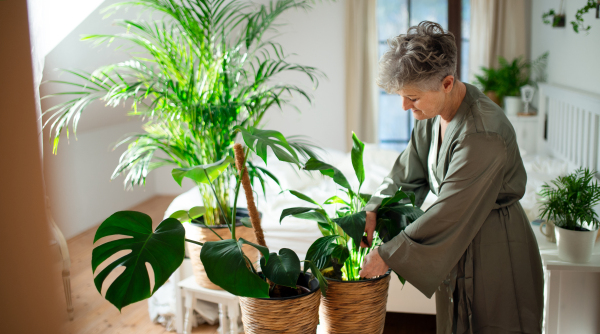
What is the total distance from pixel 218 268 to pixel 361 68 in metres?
4.16

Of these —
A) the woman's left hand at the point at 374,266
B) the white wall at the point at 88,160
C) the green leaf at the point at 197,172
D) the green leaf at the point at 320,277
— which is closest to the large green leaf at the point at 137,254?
the green leaf at the point at 197,172

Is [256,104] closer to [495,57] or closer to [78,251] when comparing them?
[78,251]

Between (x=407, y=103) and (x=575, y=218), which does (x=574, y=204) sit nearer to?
(x=575, y=218)

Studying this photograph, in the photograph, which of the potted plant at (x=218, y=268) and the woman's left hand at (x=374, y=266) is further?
the woman's left hand at (x=374, y=266)

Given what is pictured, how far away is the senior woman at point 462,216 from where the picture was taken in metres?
1.25

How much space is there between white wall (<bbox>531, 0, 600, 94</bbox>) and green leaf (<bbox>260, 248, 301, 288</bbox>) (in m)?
2.52

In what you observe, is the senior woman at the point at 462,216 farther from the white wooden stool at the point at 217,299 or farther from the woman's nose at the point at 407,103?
the white wooden stool at the point at 217,299

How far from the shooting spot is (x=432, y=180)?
1563 millimetres

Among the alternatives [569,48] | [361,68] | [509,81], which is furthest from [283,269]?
[361,68]

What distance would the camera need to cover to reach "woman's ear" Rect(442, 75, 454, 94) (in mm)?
1284

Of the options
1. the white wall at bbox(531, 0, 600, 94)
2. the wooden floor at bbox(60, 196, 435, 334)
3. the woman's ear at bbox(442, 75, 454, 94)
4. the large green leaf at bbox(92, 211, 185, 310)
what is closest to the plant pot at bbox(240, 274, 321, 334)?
the large green leaf at bbox(92, 211, 185, 310)

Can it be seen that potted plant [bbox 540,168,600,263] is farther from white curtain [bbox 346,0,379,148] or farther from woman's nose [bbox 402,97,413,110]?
white curtain [bbox 346,0,379,148]

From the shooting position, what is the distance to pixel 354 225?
1206 mm

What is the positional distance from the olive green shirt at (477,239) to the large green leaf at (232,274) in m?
0.35
